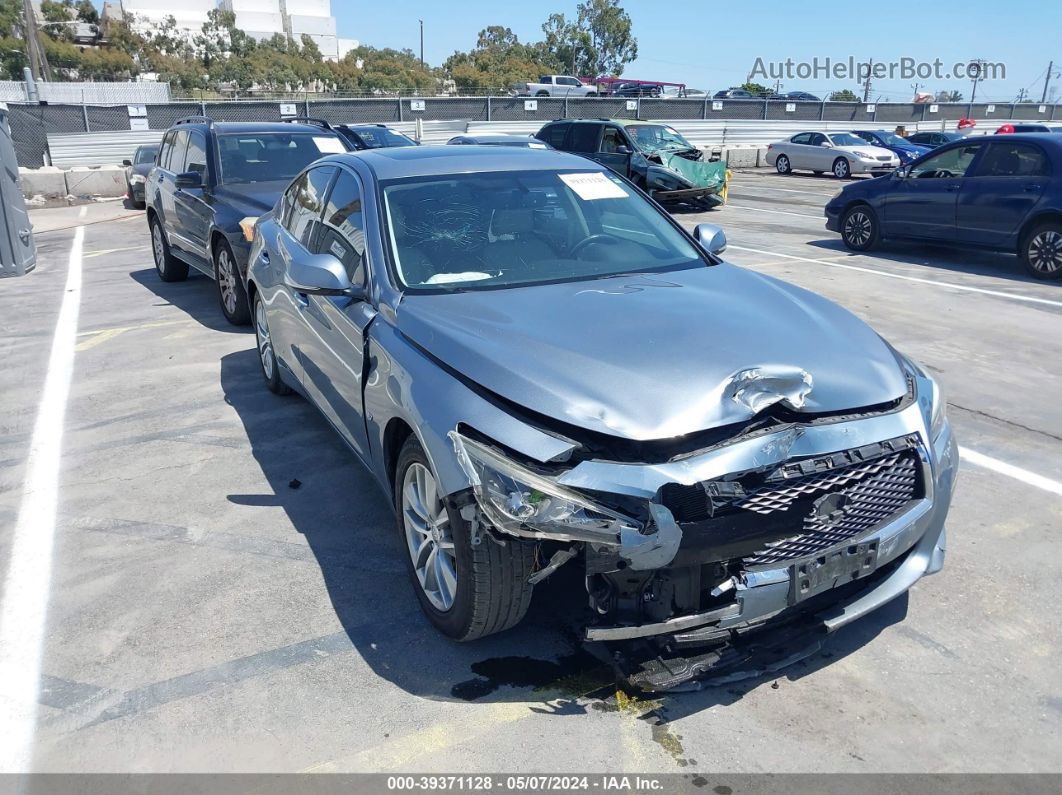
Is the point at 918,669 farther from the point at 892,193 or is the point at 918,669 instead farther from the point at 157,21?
the point at 157,21

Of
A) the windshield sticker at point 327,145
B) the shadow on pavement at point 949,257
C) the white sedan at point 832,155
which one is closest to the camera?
the windshield sticker at point 327,145

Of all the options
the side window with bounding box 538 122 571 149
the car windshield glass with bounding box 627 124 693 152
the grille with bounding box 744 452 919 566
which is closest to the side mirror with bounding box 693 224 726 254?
the grille with bounding box 744 452 919 566

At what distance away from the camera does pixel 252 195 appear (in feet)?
26.8

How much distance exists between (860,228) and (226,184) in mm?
8904

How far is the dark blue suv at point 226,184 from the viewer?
8.01 m

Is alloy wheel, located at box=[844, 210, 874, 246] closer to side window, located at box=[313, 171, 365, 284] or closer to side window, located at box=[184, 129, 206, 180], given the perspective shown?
side window, located at box=[184, 129, 206, 180]

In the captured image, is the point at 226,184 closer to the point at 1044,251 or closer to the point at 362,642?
the point at 362,642

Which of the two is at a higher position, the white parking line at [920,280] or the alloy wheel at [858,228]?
the alloy wheel at [858,228]

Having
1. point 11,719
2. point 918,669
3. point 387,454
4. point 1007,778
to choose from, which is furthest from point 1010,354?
point 11,719

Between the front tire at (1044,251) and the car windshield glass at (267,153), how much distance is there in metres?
8.32

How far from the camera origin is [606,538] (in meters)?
2.65

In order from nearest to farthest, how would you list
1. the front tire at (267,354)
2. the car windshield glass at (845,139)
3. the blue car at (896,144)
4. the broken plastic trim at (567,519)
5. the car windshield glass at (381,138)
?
1. the broken plastic trim at (567,519)
2. the front tire at (267,354)
3. the car windshield glass at (381,138)
4. the car windshield glass at (845,139)
5. the blue car at (896,144)

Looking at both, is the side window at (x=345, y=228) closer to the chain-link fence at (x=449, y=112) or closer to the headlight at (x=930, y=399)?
the headlight at (x=930, y=399)

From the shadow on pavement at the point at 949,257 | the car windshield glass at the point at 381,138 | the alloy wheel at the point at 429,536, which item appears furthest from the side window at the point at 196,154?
the shadow on pavement at the point at 949,257
